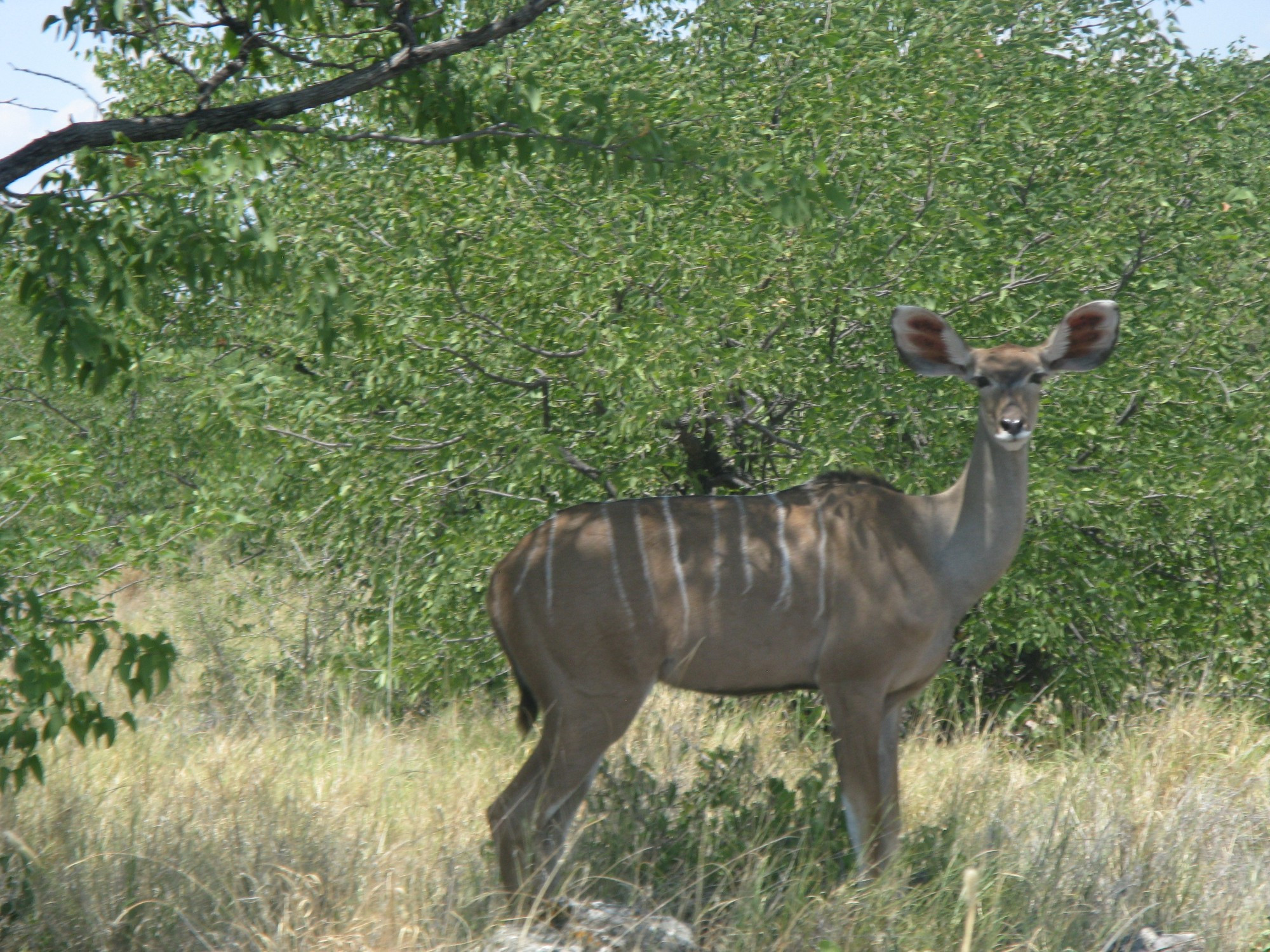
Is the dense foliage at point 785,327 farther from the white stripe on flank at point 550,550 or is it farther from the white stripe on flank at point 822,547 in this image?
the white stripe on flank at point 550,550

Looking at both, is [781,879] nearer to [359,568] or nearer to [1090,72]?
[359,568]

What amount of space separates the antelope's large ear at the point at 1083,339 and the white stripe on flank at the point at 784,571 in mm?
1097

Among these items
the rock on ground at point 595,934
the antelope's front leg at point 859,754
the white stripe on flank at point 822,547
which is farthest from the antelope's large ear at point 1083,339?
the rock on ground at point 595,934

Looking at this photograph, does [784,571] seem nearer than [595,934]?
No

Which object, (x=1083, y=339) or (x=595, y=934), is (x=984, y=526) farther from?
(x=595, y=934)

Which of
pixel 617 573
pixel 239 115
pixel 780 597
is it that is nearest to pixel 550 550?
pixel 617 573

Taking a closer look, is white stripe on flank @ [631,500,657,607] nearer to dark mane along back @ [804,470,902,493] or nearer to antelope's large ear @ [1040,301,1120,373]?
dark mane along back @ [804,470,902,493]

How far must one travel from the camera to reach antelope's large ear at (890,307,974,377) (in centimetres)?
462

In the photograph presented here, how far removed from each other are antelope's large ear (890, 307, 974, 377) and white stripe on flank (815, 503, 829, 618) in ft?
2.10

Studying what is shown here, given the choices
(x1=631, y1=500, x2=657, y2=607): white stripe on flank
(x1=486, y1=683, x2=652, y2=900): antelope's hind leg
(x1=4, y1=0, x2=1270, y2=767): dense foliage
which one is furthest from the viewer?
(x1=4, y1=0, x2=1270, y2=767): dense foliage

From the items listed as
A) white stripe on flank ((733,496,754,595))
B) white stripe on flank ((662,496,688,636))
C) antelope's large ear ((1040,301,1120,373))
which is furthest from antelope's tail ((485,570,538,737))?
antelope's large ear ((1040,301,1120,373))

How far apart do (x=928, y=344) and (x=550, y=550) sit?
1.57 metres

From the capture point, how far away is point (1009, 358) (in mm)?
4523

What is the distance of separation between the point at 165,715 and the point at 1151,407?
4.64m
